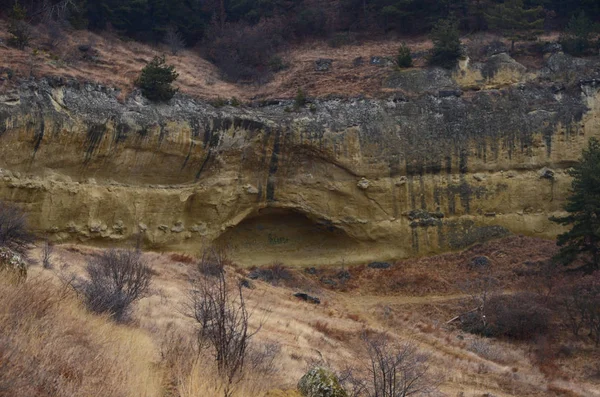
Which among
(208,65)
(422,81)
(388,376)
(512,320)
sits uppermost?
(208,65)

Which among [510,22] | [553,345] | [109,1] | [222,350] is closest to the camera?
[222,350]

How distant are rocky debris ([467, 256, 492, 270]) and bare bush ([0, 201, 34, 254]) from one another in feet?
61.0

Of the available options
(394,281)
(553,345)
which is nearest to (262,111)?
(394,281)

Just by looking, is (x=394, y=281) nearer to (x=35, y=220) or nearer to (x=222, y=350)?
(x=35, y=220)

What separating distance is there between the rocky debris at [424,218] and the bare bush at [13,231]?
17.8 metres

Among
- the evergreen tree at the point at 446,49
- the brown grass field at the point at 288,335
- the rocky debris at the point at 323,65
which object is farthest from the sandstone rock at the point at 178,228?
the evergreen tree at the point at 446,49

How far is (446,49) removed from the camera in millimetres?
30672

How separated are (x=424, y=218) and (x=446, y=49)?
9732 millimetres

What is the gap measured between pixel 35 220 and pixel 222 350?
60.5 feet

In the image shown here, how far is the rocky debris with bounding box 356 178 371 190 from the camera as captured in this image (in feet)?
92.2

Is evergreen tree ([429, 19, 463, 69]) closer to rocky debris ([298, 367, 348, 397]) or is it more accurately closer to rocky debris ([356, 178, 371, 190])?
rocky debris ([356, 178, 371, 190])

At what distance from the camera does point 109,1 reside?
37406mm

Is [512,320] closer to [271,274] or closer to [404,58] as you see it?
[271,274]

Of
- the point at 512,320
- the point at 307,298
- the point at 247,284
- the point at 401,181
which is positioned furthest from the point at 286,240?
A: the point at 512,320
